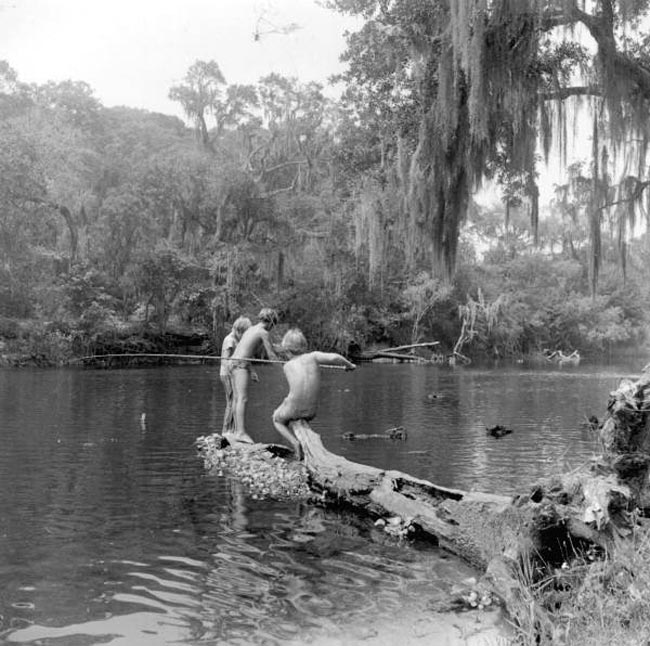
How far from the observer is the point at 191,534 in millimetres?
6789

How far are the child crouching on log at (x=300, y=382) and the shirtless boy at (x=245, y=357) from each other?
140cm

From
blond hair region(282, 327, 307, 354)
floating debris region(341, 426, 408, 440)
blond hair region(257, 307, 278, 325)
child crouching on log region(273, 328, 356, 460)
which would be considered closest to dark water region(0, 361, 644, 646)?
floating debris region(341, 426, 408, 440)

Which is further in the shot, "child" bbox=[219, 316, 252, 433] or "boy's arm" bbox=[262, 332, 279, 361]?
"child" bbox=[219, 316, 252, 433]

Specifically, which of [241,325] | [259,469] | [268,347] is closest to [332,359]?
[259,469]

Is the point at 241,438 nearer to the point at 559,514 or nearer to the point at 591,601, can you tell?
the point at 559,514

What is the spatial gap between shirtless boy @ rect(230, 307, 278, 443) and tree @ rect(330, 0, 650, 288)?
4.59 m

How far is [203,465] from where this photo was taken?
10.3 meters

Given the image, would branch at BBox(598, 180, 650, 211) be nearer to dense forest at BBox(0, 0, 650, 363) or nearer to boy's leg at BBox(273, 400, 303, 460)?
dense forest at BBox(0, 0, 650, 363)

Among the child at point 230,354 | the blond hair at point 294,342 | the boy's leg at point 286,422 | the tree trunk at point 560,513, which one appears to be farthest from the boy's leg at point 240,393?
the tree trunk at point 560,513

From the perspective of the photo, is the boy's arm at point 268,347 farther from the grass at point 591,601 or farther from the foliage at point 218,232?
the foliage at point 218,232

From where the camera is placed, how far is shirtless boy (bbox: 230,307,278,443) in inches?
434

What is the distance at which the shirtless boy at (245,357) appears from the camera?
36.1 feet

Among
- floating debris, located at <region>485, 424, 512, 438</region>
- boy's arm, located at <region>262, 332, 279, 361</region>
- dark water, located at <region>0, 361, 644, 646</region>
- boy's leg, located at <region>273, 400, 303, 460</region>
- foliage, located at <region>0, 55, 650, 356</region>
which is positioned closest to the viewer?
dark water, located at <region>0, 361, 644, 646</region>

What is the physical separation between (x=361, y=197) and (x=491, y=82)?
1000 cm
